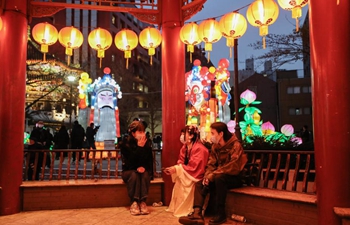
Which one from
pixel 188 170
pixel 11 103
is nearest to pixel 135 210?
pixel 188 170

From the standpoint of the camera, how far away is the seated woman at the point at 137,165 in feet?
22.1

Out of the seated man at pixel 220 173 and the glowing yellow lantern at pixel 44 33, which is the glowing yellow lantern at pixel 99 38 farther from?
the seated man at pixel 220 173

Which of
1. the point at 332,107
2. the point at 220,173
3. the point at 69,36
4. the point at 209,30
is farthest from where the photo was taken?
the point at 69,36

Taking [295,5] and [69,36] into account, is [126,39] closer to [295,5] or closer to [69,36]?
[69,36]

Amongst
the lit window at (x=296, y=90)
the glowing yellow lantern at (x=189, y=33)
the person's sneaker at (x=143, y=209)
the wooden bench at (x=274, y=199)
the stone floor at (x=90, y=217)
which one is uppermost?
the lit window at (x=296, y=90)

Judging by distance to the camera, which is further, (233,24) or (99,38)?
(99,38)

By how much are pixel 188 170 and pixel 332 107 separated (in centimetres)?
318

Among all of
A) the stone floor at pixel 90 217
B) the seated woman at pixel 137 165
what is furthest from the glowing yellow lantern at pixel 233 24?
the stone floor at pixel 90 217

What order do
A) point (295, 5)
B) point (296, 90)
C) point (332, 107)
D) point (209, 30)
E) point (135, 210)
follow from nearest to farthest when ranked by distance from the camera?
point (332, 107) → point (295, 5) → point (135, 210) → point (209, 30) → point (296, 90)

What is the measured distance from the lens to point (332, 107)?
411cm

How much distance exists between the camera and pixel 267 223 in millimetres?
5555

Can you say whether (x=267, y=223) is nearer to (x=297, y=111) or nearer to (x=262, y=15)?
(x=262, y=15)

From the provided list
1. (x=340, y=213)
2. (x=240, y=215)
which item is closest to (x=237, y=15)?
(x=240, y=215)

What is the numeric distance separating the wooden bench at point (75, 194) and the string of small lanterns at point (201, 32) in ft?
11.0
